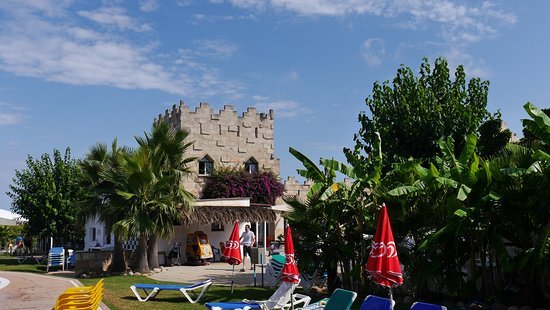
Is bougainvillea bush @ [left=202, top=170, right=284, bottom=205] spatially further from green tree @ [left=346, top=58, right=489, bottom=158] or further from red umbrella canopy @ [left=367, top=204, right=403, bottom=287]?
red umbrella canopy @ [left=367, top=204, right=403, bottom=287]

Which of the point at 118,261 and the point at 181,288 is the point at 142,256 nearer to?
the point at 118,261

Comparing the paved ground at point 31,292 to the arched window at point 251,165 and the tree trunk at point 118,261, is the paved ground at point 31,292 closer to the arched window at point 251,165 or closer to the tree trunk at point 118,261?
the tree trunk at point 118,261

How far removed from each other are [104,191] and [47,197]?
952 cm

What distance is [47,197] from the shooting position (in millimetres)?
29984

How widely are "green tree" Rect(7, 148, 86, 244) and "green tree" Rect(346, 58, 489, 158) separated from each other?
55.1ft

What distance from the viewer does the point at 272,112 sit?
38.9 metres

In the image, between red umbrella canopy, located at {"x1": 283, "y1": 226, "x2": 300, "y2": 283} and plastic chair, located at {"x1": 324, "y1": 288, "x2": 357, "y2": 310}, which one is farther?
red umbrella canopy, located at {"x1": 283, "y1": 226, "x2": 300, "y2": 283}

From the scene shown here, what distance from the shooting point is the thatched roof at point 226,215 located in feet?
85.6

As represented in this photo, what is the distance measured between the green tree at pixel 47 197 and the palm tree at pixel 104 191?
21.8ft

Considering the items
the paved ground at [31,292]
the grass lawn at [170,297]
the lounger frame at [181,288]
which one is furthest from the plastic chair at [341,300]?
the paved ground at [31,292]

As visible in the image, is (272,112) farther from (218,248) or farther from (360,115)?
(360,115)

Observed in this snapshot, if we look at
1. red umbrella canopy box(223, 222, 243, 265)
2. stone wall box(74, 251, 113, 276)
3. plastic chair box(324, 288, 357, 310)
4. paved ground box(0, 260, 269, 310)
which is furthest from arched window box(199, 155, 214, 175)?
plastic chair box(324, 288, 357, 310)

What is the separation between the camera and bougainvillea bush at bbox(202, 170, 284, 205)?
114ft

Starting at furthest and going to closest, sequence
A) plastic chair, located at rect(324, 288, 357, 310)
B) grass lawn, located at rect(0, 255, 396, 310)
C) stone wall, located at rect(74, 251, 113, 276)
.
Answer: stone wall, located at rect(74, 251, 113, 276) → grass lawn, located at rect(0, 255, 396, 310) → plastic chair, located at rect(324, 288, 357, 310)
